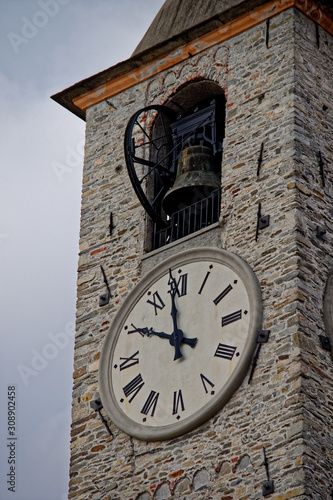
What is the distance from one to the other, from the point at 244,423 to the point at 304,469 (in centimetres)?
95

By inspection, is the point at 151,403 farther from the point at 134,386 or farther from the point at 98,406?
the point at 98,406

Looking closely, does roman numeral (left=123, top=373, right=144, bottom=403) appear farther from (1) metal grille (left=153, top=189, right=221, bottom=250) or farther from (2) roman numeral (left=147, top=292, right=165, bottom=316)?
(1) metal grille (left=153, top=189, right=221, bottom=250)

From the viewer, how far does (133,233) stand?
52.2 ft

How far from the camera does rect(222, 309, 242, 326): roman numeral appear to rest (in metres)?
14.2

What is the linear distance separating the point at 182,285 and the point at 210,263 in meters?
0.38

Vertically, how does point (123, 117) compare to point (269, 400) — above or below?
above

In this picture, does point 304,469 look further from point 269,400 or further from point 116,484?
point 116,484

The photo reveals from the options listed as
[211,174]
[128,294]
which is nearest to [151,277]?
[128,294]

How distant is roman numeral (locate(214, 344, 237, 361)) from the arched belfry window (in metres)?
1.81

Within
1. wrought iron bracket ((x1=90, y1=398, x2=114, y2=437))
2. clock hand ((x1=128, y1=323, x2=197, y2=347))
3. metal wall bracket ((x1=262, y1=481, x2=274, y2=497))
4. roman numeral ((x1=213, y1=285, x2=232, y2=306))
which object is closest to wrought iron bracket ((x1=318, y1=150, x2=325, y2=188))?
roman numeral ((x1=213, y1=285, x2=232, y2=306))

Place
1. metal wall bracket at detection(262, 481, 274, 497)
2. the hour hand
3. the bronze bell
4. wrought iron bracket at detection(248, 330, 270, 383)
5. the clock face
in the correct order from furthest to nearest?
the bronze bell → the hour hand → the clock face → wrought iron bracket at detection(248, 330, 270, 383) → metal wall bracket at detection(262, 481, 274, 497)

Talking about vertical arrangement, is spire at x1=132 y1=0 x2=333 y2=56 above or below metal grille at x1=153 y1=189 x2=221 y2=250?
above

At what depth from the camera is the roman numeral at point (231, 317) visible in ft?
46.5

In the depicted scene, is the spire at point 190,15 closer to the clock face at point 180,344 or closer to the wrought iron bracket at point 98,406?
the clock face at point 180,344
